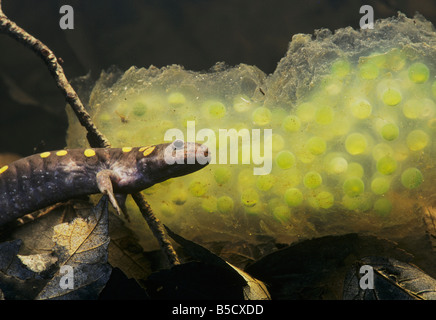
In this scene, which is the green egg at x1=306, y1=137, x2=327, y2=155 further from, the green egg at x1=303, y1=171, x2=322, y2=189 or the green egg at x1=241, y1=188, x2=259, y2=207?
the green egg at x1=241, y1=188, x2=259, y2=207

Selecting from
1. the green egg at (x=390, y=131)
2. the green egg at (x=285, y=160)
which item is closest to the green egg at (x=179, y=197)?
the green egg at (x=285, y=160)

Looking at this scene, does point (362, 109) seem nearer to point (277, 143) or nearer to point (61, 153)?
point (277, 143)

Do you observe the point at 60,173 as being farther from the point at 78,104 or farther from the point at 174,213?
the point at 174,213

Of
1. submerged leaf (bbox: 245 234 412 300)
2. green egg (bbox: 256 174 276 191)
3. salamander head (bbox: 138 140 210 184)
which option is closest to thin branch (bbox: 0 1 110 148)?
salamander head (bbox: 138 140 210 184)

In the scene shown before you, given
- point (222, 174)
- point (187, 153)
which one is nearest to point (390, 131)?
point (222, 174)

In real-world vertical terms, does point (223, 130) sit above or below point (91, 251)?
above
